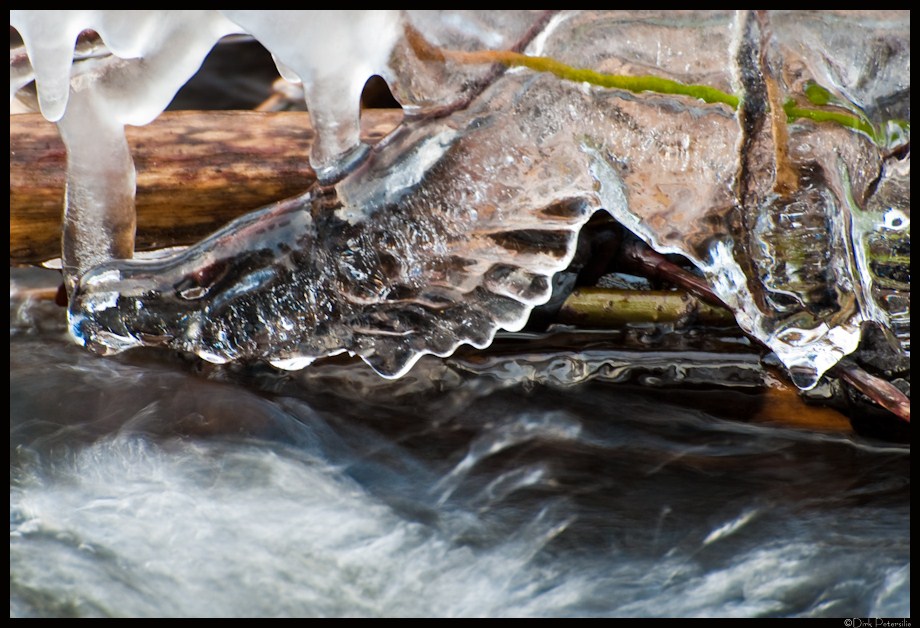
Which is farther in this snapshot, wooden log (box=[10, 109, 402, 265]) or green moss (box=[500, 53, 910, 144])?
wooden log (box=[10, 109, 402, 265])

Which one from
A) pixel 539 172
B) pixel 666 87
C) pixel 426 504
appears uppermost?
pixel 666 87

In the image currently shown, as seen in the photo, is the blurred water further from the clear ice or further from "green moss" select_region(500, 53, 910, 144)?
"green moss" select_region(500, 53, 910, 144)

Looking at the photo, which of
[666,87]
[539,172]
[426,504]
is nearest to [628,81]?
[666,87]

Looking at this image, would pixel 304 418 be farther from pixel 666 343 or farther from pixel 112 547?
pixel 666 343

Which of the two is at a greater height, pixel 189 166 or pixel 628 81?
pixel 628 81

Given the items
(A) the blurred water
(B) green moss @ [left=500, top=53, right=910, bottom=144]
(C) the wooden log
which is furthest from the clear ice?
(C) the wooden log

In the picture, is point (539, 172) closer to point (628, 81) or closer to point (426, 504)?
point (628, 81)
